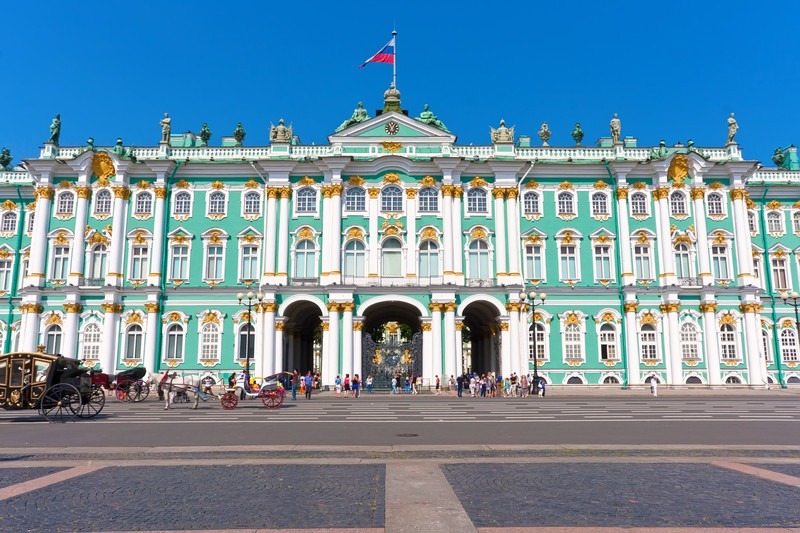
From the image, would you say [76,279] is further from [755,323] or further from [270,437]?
[755,323]

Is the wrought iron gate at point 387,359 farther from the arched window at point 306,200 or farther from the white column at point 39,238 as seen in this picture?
the white column at point 39,238

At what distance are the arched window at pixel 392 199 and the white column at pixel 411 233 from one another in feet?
2.05

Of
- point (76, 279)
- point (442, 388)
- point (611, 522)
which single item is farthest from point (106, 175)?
point (611, 522)

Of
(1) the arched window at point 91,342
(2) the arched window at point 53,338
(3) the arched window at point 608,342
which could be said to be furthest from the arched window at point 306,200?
(3) the arched window at point 608,342

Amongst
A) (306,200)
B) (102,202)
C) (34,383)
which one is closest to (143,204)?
(102,202)

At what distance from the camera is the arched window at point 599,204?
Answer: 4441 cm

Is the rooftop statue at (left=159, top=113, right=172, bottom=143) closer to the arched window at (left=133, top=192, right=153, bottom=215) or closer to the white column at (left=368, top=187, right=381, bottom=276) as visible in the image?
the arched window at (left=133, top=192, right=153, bottom=215)

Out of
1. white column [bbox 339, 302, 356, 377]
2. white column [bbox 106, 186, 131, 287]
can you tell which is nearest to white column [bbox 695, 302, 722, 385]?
white column [bbox 339, 302, 356, 377]

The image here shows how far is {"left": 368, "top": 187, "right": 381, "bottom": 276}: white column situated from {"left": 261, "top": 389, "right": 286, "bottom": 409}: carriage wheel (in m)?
15.4

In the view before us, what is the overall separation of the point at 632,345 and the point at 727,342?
721cm

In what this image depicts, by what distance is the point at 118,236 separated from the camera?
42906 millimetres

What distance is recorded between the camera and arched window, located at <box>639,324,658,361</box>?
139 feet

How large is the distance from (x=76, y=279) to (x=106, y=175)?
26.4 feet

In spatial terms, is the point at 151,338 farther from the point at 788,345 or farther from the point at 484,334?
the point at 788,345
